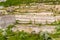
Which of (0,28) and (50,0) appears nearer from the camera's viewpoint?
(0,28)

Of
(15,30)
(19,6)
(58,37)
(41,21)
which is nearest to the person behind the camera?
(58,37)

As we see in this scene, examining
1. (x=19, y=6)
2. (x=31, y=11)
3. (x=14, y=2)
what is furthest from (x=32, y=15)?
(x=14, y=2)

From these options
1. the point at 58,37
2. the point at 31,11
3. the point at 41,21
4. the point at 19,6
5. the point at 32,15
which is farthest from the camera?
the point at 19,6

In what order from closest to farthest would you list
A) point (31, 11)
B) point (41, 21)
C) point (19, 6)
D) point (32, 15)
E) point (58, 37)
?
point (58, 37)
point (41, 21)
point (32, 15)
point (31, 11)
point (19, 6)

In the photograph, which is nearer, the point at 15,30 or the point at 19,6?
the point at 15,30

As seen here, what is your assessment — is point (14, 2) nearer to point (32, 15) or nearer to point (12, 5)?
point (12, 5)

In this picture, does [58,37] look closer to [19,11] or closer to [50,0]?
[19,11]

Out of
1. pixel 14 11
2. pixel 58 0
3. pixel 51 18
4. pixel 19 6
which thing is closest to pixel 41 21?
pixel 51 18
